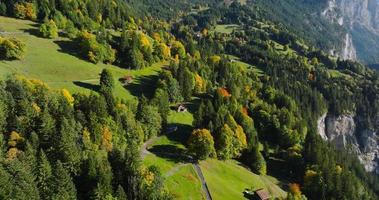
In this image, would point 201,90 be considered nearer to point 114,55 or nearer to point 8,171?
point 114,55

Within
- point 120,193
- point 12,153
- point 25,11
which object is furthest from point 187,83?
point 12,153

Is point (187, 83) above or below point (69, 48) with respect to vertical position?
below

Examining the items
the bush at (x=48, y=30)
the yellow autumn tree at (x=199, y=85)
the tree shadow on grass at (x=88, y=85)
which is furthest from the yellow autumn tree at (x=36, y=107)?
the yellow autumn tree at (x=199, y=85)

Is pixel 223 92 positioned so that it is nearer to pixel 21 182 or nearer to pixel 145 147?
pixel 145 147

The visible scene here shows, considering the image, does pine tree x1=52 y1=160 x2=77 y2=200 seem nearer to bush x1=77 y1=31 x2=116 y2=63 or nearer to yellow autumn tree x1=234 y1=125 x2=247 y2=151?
yellow autumn tree x1=234 y1=125 x2=247 y2=151

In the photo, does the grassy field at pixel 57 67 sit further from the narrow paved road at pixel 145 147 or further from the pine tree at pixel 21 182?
the pine tree at pixel 21 182

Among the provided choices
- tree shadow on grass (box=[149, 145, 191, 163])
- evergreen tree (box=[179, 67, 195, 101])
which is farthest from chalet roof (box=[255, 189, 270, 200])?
evergreen tree (box=[179, 67, 195, 101])
